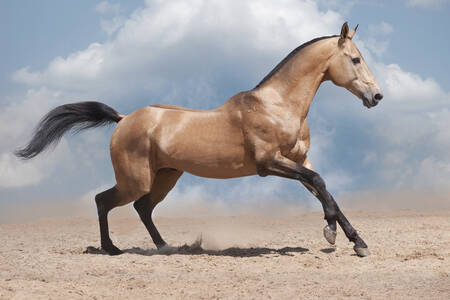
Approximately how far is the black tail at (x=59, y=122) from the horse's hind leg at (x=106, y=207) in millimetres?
1069

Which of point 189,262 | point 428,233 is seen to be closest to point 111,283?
point 189,262

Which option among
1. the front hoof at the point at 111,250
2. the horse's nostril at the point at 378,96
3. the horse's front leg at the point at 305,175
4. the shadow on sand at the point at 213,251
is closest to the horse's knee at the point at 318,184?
the horse's front leg at the point at 305,175

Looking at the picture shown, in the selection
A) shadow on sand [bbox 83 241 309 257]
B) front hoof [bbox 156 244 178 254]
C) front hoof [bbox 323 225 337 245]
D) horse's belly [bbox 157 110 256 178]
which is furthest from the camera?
front hoof [bbox 156 244 178 254]

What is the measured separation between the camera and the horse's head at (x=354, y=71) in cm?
632

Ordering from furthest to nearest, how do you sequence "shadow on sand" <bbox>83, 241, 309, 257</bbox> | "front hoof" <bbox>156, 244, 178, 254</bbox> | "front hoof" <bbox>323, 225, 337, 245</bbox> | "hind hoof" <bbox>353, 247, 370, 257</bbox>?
"front hoof" <bbox>156, 244, 178, 254</bbox>
"shadow on sand" <bbox>83, 241, 309, 257</bbox>
"hind hoof" <bbox>353, 247, 370, 257</bbox>
"front hoof" <bbox>323, 225, 337, 245</bbox>

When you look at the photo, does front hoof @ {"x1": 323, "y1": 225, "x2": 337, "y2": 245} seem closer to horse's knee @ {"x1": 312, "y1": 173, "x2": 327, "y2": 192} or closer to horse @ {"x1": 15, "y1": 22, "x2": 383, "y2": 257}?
horse @ {"x1": 15, "y1": 22, "x2": 383, "y2": 257}

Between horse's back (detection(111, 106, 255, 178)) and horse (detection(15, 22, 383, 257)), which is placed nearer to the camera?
horse (detection(15, 22, 383, 257))

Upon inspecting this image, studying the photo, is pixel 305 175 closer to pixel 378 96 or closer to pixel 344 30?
pixel 378 96

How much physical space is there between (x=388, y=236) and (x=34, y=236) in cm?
619

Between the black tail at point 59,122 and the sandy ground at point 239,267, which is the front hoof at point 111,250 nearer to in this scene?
the sandy ground at point 239,267

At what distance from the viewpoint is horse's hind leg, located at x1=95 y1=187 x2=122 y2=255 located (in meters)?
7.03

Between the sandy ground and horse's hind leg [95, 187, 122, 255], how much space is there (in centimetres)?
23

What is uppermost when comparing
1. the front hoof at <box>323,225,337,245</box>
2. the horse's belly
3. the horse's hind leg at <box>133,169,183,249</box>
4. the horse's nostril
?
the horse's nostril

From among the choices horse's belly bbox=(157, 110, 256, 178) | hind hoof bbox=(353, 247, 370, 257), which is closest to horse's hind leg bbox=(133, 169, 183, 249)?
horse's belly bbox=(157, 110, 256, 178)
